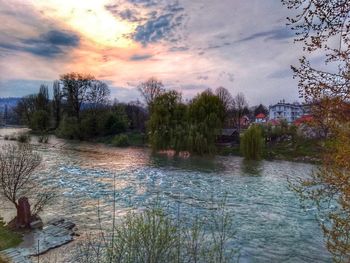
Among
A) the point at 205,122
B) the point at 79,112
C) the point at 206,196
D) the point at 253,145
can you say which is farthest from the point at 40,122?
the point at 206,196

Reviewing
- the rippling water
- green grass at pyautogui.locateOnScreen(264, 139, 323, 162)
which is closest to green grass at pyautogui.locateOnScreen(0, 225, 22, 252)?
the rippling water

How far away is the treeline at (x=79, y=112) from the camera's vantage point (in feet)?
210

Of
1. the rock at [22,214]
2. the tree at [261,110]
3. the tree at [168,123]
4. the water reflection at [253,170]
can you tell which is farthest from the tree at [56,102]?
the rock at [22,214]

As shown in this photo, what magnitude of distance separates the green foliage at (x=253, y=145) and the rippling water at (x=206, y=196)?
7180 millimetres

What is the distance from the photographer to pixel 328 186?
6.40m

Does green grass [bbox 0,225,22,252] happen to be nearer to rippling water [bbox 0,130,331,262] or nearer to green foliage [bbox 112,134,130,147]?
rippling water [bbox 0,130,331,262]

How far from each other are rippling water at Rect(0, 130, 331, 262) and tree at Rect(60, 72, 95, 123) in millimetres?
42871

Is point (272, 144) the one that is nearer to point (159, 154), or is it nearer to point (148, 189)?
point (159, 154)

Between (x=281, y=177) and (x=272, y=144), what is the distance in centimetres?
2365

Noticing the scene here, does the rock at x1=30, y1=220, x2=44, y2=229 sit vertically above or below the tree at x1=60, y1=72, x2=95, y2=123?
below

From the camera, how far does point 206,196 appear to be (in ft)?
64.0

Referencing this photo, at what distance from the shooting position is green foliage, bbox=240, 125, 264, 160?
40.2 m

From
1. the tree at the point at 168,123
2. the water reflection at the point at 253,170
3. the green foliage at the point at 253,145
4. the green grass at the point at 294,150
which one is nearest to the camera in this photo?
the water reflection at the point at 253,170

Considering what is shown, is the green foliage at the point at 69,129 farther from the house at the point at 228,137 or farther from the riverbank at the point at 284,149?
the house at the point at 228,137
